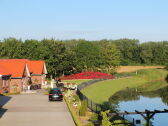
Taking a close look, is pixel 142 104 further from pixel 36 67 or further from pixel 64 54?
pixel 64 54

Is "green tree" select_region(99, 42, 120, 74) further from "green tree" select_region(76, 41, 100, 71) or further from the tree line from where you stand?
"green tree" select_region(76, 41, 100, 71)

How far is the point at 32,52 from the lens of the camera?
307ft

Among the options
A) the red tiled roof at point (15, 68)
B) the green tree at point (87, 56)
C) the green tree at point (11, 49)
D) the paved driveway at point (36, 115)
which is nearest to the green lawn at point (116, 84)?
the red tiled roof at point (15, 68)

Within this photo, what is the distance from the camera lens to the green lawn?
Result: 59.8 meters

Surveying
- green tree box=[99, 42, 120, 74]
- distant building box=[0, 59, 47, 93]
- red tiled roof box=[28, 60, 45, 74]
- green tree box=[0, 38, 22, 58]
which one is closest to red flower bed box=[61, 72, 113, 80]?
green tree box=[99, 42, 120, 74]

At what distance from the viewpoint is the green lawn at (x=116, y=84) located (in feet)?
196

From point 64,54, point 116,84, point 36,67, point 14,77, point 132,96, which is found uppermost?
point 64,54

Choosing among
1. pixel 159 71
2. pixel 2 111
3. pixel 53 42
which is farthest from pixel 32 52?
pixel 2 111

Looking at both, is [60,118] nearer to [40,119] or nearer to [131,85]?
[40,119]

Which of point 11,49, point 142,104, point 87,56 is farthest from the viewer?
point 87,56

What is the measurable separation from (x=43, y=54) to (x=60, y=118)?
2346 inches

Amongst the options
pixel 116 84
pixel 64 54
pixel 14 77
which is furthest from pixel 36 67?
pixel 116 84

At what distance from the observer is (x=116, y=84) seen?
265 feet

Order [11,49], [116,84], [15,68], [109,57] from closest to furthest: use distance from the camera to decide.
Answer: [15,68] → [116,84] → [11,49] → [109,57]
